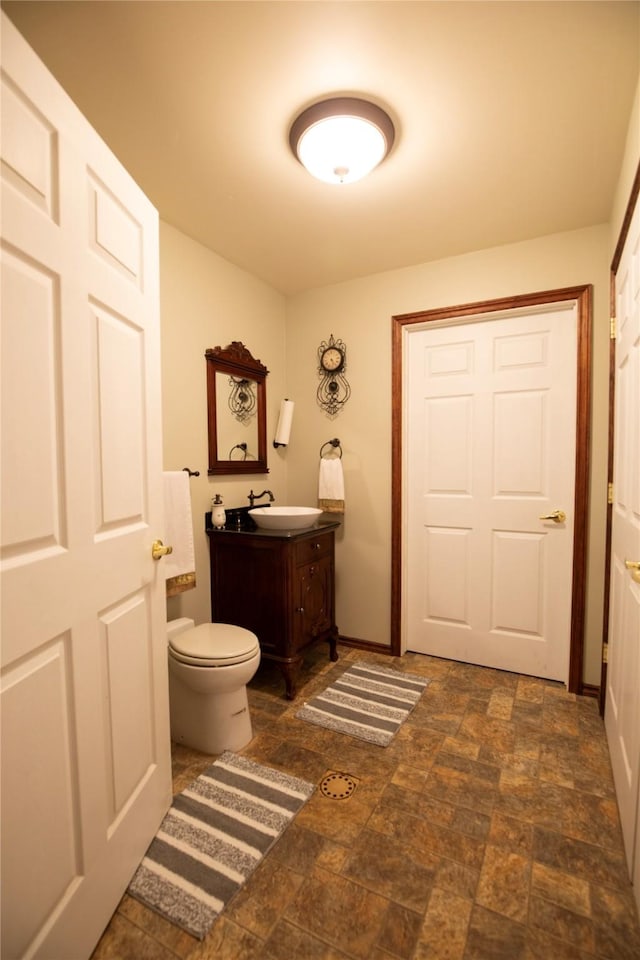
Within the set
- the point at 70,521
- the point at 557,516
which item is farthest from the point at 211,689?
the point at 557,516

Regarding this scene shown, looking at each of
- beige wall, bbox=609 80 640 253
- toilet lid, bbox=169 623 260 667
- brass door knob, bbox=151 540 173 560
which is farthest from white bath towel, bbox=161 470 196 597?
beige wall, bbox=609 80 640 253

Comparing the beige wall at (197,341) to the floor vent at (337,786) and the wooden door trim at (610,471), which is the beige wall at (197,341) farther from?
the wooden door trim at (610,471)

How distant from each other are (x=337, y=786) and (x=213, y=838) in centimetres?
50

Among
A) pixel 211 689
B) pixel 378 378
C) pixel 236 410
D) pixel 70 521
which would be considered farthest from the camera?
pixel 378 378

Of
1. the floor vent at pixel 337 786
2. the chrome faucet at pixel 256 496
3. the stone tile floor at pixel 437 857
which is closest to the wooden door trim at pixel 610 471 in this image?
the stone tile floor at pixel 437 857

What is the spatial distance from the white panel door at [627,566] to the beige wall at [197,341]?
2.05 meters

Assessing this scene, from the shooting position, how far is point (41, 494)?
3.12ft

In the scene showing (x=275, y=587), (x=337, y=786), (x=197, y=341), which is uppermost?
(x=197, y=341)

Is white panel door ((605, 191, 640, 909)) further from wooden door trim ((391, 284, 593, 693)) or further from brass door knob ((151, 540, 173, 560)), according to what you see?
brass door knob ((151, 540, 173, 560))

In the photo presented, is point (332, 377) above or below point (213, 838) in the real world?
above

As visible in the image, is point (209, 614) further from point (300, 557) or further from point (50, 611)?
point (50, 611)

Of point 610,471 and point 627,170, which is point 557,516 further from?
point 627,170

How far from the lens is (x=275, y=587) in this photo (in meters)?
2.39

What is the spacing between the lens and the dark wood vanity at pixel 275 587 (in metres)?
2.38
